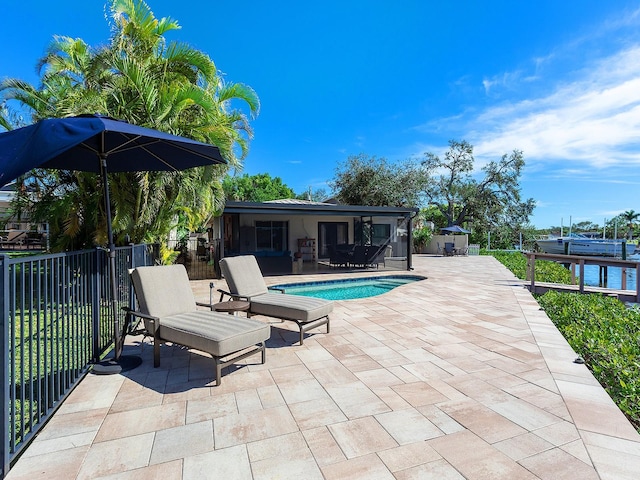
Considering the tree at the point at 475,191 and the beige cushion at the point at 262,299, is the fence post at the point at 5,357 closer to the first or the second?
the beige cushion at the point at 262,299

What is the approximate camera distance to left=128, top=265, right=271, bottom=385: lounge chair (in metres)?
3.15

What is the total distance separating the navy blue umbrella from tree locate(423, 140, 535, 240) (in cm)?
2523

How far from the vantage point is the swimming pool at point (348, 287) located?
9.62 m

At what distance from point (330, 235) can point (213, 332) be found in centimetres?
1521

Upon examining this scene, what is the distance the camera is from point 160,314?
3693 millimetres

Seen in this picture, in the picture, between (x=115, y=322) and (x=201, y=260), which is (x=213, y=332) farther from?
(x=201, y=260)

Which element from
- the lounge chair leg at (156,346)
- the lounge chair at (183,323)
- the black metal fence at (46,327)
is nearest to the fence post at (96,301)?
the black metal fence at (46,327)

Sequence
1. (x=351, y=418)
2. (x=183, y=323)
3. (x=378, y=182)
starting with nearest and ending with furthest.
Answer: (x=351, y=418) → (x=183, y=323) → (x=378, y=182)

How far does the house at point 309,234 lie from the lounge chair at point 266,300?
6.41 metres

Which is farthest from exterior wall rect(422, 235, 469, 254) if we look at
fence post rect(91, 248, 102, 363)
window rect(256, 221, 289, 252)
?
fence post rect(91, 248, 102, 363)

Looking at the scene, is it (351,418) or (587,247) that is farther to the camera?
(587,247)

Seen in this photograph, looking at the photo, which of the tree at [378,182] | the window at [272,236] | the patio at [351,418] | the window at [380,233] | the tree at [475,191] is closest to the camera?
the patio at [351,418]

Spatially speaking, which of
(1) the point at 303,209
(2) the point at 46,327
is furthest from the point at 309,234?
(2) the point at 46,327

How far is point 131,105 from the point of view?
22.5 ft
